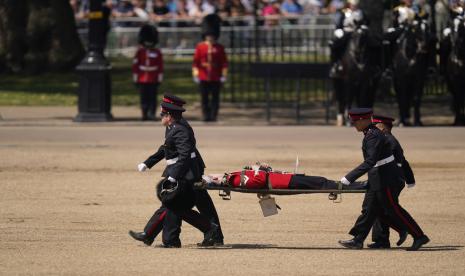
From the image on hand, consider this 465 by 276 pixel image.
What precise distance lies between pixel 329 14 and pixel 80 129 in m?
17.1

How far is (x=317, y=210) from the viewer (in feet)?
52.3

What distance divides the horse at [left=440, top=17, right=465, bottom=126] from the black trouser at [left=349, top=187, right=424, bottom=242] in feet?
40.9

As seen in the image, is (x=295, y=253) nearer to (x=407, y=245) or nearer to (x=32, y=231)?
(x=407, y=245)

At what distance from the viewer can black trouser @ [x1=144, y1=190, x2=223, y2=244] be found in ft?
43.3

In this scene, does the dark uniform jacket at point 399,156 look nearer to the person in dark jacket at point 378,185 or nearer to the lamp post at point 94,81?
the person in dark jacket at point 378,185

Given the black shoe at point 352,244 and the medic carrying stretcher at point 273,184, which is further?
the black shoe at point 352,244

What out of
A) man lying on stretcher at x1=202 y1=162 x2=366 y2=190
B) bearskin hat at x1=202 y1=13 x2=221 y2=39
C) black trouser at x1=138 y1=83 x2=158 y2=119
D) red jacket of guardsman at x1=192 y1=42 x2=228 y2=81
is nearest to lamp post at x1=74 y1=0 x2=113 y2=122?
black trouser at x1=138 y1=83 x2=158 y2=119

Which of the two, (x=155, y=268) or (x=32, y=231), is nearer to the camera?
(x=155, y=268)

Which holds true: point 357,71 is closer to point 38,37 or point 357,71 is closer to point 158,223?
point 38,37

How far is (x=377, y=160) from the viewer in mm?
13031

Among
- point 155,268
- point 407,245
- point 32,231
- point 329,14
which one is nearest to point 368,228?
point 407,245

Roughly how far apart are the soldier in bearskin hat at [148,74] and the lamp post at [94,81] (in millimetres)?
699

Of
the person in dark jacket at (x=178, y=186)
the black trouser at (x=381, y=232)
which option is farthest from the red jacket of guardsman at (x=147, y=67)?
the black trouser at (x=381, y=232)

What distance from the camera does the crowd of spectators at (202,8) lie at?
→ 3978 cm
